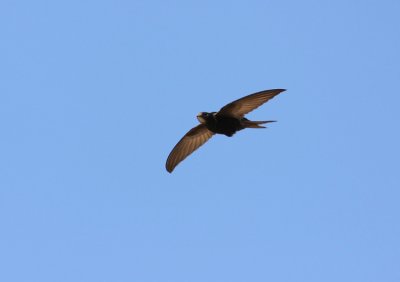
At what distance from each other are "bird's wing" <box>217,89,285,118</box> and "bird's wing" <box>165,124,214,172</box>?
4.39 feet

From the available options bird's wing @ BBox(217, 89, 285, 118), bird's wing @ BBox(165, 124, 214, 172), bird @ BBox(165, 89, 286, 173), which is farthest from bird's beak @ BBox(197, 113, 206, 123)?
bird's wing @ BBox(165, 124, 214, 172)

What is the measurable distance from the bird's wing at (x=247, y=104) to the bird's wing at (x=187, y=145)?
1.34 metres

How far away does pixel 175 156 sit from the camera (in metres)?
13.0

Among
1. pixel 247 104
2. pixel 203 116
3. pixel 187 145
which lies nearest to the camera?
pixel 247 104

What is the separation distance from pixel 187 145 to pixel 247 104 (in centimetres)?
193

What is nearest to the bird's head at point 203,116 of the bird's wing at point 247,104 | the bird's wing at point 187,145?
the bird's wing at point 247,104

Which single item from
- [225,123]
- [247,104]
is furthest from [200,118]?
[247,104]

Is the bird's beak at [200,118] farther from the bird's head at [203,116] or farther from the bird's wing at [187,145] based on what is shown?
the bird's wing at [187,145]

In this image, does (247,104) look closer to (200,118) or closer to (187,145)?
(200,118)

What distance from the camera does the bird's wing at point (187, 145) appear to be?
42.5 ft

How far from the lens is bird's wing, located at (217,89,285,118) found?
11.2m

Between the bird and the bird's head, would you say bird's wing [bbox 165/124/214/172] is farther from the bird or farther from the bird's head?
the bird's head

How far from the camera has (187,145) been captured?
13.0m

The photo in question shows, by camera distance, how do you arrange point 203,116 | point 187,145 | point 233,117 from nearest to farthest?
1. point 233,117
2. point 203,116
3. point 187,145
